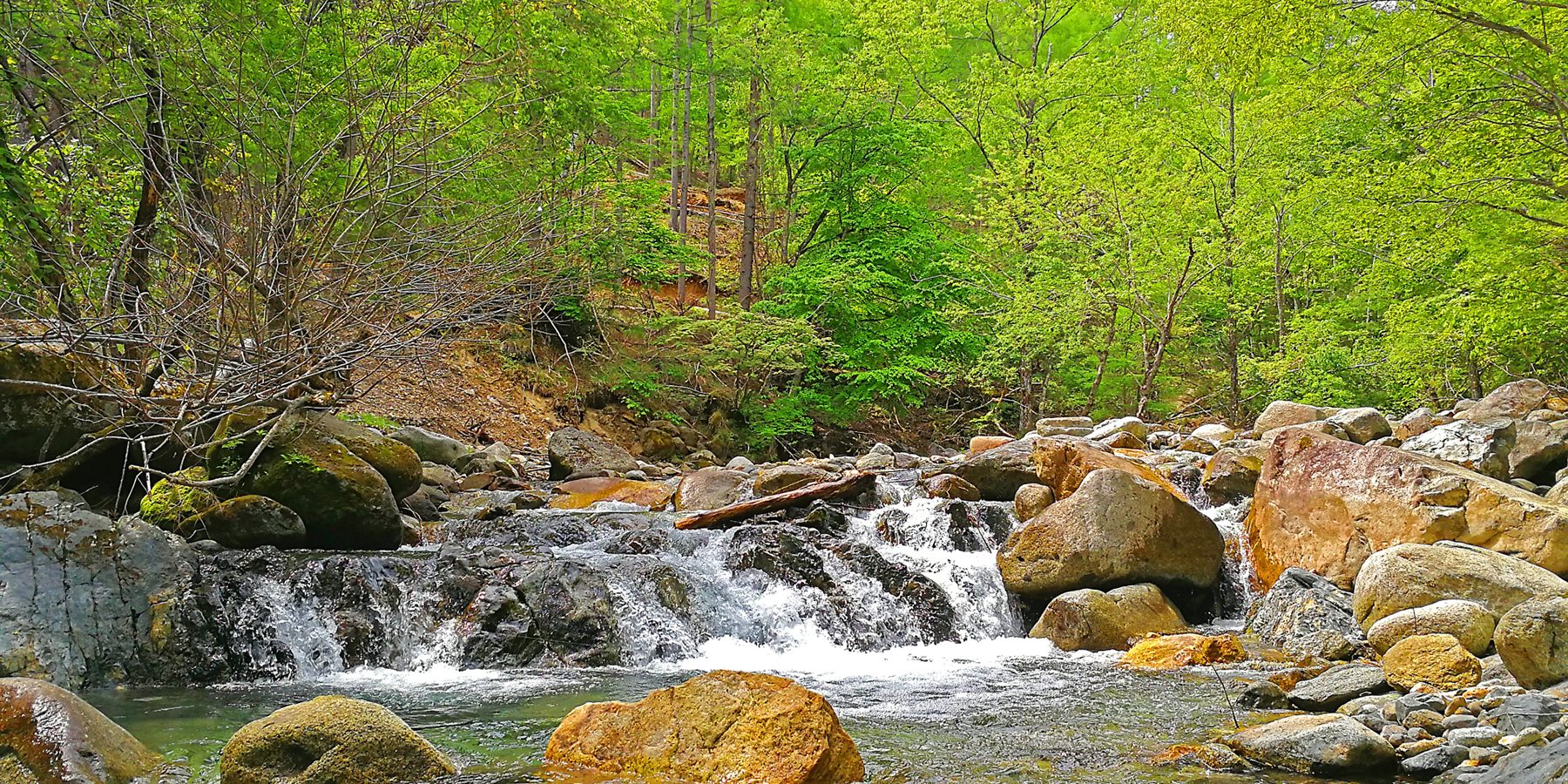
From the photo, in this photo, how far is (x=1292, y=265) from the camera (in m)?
16.6

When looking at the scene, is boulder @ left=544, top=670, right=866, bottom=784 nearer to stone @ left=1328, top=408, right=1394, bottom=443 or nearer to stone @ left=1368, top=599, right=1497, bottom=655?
stone @ left=1368, top=599, right=1497, bottom=655

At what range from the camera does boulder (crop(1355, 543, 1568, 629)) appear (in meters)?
6.57

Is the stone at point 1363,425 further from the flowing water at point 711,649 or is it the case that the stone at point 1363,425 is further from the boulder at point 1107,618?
the boulder at point 1107,618

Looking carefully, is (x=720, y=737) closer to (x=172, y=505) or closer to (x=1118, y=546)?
(x=1118, y=546)

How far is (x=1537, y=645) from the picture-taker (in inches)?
195

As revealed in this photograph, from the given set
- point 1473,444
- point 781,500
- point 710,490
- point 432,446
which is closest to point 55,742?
point 781,500

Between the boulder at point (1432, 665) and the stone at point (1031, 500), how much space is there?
4.93m

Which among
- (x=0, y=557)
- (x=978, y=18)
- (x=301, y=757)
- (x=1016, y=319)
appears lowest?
(x=301, y=757)

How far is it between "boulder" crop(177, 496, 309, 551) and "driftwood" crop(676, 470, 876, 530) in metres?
3.54

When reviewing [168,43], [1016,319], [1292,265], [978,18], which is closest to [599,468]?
[1016,319]

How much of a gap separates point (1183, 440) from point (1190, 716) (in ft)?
32.9

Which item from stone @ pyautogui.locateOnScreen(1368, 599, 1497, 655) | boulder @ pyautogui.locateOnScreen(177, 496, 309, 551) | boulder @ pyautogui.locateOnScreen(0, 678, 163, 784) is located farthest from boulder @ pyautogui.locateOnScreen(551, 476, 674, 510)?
stone @ pyautogui.locateOnScreen(1368, 599, 1497, 655)

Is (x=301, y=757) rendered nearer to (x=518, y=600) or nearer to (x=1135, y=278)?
(x=518, y=600)

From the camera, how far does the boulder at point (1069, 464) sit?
10.7 meters
